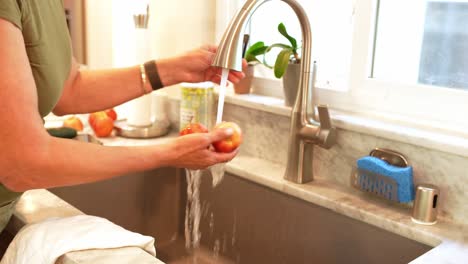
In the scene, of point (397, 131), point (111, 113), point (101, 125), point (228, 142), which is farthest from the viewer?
point (111, 113)

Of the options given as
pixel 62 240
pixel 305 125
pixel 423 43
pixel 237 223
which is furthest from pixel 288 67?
pixel 62 240

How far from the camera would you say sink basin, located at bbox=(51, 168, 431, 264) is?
3.91 feet

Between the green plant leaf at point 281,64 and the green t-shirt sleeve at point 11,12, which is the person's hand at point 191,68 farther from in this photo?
the green t-shirt sleeve at point 11,12

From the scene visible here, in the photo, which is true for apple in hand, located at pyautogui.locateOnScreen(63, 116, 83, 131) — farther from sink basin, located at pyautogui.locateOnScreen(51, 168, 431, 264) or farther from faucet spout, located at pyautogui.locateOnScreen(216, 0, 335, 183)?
faucet spout, located at pyautogui.locateOnScreen(216, 0, 335, 183)

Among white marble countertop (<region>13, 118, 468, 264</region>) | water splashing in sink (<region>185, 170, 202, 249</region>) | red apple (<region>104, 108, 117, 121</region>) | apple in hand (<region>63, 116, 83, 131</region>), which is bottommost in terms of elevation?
water splashing in sink (<region>185, 170, 202, 249</region>)

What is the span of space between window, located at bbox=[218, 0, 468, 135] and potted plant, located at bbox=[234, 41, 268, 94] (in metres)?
0.16

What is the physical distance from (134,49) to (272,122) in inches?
21.4

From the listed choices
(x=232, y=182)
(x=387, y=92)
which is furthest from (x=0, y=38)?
(x=387, y=92)

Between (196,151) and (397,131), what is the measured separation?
1.58 feet

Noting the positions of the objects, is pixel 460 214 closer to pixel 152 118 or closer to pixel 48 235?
pixel 48 235

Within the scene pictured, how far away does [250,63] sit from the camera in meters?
1.59

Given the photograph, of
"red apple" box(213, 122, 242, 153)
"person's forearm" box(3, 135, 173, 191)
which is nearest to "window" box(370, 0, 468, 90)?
"red apple" box(213, 122, 242, 153)

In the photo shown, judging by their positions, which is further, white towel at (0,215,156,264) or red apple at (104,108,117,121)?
red apple at (104,108,117,121)

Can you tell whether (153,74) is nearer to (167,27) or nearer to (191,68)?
(191,68)
